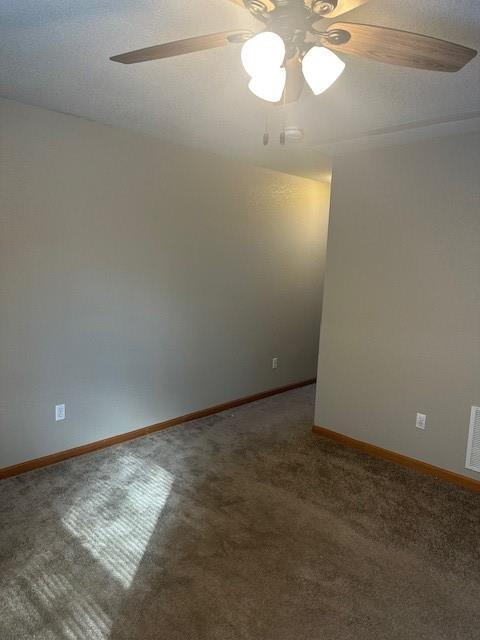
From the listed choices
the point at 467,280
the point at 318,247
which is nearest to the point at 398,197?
the point at 467,280

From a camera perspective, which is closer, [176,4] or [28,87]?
[176,4]

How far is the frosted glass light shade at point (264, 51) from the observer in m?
1.29

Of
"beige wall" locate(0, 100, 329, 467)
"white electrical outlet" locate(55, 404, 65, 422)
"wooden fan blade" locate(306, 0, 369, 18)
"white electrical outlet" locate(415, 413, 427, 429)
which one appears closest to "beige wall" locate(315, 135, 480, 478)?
"white electrical outlet" locate(415, 413, 427, 429)

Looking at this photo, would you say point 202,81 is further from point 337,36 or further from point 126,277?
point 126,277

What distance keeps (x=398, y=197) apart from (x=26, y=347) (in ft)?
9.02

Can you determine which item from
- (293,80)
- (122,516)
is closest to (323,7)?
(293,80)

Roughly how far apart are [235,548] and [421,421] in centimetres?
167

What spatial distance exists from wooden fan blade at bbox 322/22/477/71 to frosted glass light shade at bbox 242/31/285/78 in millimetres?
195

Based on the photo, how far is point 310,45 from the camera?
1.45 metres

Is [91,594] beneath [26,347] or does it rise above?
beneath

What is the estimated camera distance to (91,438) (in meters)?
3.28

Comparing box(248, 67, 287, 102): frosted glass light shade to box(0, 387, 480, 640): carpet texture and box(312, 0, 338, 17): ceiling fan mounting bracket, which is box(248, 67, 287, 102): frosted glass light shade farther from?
box(0, 387, 480, 640): carpet texture

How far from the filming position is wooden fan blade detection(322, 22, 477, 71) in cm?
129

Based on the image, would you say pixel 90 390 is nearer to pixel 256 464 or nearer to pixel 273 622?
pixel 256 464
